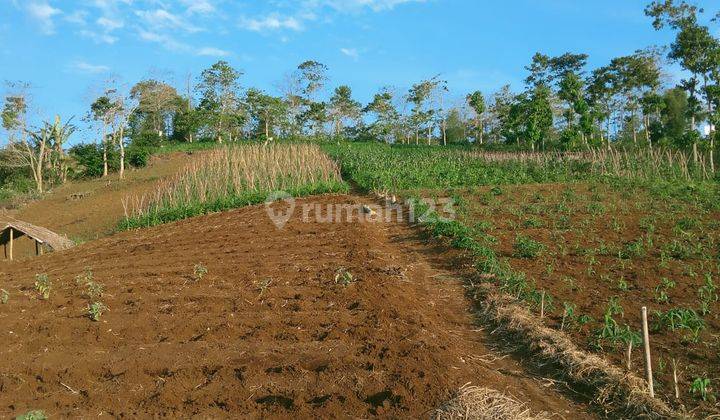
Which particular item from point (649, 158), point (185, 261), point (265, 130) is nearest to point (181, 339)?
point (185, 261)

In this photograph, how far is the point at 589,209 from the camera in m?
10.6

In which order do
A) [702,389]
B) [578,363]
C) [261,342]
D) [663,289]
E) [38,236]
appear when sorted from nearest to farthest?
[702,389], [578,363], [261,342], [663,289], [38,236]

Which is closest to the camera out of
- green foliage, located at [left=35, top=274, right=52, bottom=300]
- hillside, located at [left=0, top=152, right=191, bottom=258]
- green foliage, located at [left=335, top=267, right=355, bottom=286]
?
green foliage, located at [left=335, top=267, right=355, bottom=286]

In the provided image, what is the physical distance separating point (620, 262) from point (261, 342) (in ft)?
14.8

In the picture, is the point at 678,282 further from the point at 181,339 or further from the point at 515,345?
the point at 181,339

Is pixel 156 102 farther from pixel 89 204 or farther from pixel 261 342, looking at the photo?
pixel 261 342

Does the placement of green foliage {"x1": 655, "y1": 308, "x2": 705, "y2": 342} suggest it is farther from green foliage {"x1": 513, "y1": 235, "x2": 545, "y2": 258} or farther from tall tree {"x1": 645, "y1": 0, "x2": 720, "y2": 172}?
tall tree {"x1": 645, "y1": 0, "x2": 720, "y2": 172}

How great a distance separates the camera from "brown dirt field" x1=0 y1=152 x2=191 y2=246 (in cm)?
1949

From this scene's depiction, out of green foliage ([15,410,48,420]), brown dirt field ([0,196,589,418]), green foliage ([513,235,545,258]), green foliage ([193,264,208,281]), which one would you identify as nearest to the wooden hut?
brown dirt field ([0,196,589,418])

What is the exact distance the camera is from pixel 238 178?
17.1m

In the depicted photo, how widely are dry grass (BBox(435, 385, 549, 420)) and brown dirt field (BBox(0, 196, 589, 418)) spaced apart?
5.9 inches

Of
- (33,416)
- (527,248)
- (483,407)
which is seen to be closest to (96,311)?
(33,416)

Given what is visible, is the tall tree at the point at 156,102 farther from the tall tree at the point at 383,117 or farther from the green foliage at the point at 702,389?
the green foliage at the point at 702,389

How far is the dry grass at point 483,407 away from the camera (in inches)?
154
